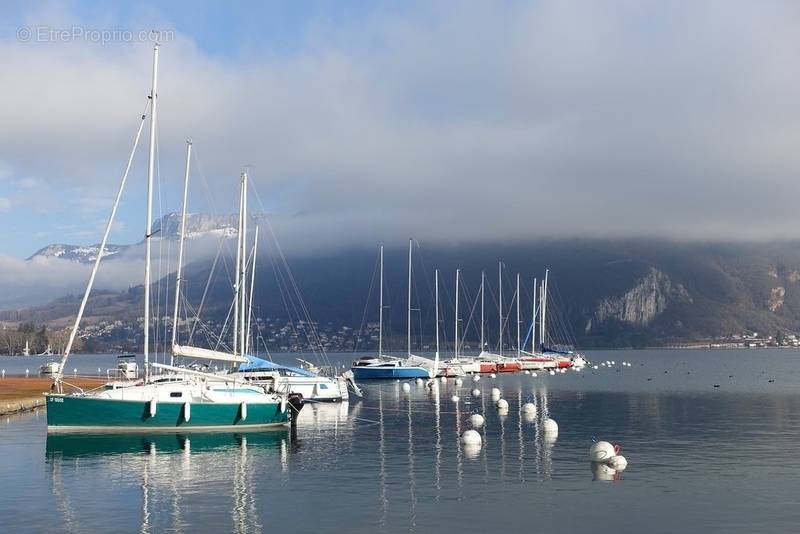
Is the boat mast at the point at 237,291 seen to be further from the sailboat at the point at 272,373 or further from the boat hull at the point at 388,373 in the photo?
the boat hull at the point at 388,373

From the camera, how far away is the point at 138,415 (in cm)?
5475

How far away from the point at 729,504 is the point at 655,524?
536cm

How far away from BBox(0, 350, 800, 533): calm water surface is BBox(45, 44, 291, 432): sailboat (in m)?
1.01

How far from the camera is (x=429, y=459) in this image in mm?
47969

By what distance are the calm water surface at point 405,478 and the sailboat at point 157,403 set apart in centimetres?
101

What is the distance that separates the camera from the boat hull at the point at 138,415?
53.9 m

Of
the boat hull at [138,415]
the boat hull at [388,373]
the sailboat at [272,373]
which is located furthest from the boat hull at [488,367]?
the boat hull at [138,415]

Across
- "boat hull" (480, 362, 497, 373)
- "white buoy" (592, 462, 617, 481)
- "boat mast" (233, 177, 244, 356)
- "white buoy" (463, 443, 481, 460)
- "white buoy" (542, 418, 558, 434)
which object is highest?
"boat mast" (233, 177, 244, 356)

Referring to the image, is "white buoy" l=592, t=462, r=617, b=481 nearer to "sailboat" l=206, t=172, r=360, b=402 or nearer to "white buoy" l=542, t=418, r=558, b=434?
"white buoy" l=542, t=418, r=558, b=434

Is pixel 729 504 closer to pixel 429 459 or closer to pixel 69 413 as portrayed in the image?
pixel 429 459

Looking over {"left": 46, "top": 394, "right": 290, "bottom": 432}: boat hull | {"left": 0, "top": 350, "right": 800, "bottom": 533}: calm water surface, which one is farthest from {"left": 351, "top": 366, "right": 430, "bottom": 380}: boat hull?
{"left": 46, "top": 394, "right": 290, "bottom": 432}: boat hull

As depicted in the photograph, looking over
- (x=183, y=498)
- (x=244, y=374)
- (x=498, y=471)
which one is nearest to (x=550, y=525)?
(x=498, y=471)

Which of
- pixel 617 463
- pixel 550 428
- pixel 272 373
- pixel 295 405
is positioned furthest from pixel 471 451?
pixel 272 373

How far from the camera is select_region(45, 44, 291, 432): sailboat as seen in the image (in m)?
54.0
